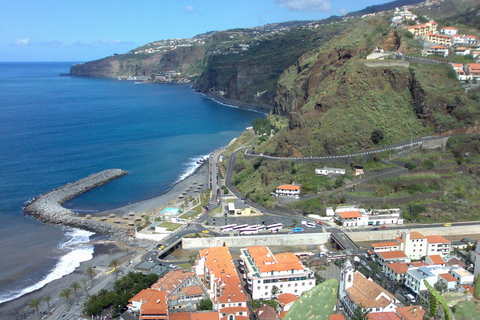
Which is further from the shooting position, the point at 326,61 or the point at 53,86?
the point at 53,86

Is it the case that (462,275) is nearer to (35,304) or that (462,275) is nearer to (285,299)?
(285,299)

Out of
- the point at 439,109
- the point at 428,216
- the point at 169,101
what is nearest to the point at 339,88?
the point at 439,109

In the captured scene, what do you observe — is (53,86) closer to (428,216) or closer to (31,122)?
(31,122)

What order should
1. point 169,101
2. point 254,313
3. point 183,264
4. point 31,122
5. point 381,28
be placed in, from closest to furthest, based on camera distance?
point 254,313 → point 183,264 → point 381,28 → point 31,122 → point 169,101

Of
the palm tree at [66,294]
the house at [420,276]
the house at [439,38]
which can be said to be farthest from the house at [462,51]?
the palm tree at [66,294]

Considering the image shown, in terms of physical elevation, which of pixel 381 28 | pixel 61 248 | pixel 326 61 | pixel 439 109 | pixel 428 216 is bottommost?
pixel 61 248

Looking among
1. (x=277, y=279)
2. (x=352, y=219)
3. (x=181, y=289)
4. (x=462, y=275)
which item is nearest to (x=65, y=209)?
(x=181, y=289)

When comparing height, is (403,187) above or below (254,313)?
above
